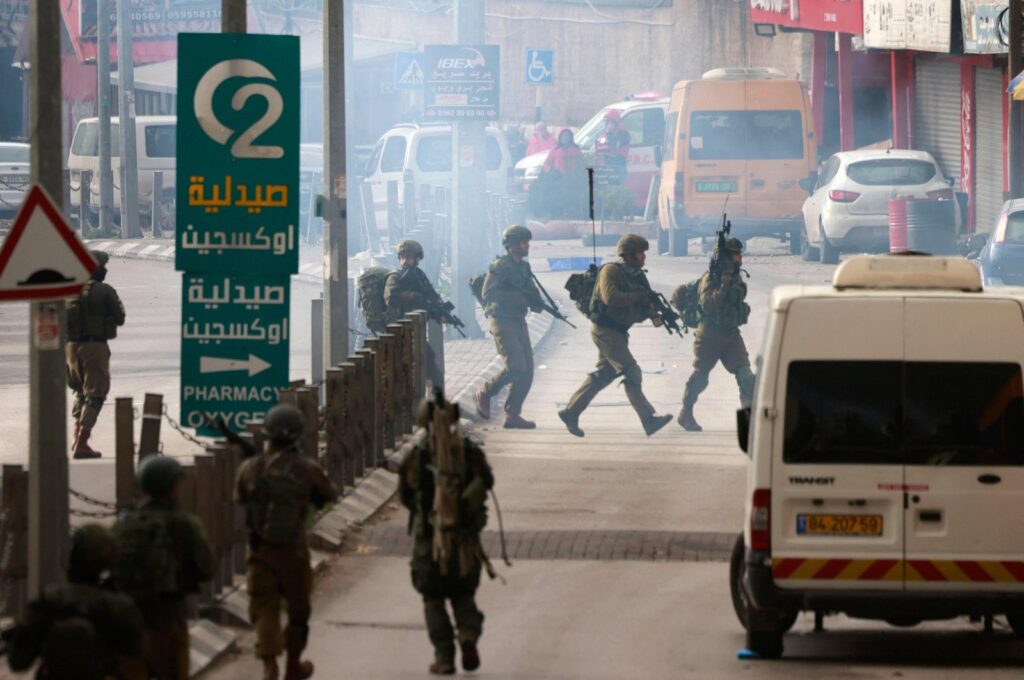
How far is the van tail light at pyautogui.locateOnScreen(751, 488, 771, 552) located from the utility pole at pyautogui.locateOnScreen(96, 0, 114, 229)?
2868 cm

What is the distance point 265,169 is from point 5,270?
2822mm

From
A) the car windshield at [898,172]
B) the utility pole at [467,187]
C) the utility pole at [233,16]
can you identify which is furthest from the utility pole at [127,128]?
the utility pole at [233,16]

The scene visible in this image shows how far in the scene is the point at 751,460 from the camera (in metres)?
9.61

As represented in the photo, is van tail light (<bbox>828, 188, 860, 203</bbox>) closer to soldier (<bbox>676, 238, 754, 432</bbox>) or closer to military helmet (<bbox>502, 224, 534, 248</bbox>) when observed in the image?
soldier (<bbox>676, 238, 754, 432</bbox>)

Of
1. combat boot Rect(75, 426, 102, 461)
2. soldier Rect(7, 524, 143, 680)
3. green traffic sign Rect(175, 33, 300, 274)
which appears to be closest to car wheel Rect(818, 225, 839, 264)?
combat boot Rect(75, 426, 102, 461)

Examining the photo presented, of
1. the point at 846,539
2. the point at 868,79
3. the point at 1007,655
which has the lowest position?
the point at 1007,655

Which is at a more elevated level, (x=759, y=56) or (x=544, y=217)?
(x=759, y=56)

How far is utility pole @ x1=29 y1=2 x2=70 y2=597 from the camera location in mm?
8922

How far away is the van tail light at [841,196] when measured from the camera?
95.8 feet

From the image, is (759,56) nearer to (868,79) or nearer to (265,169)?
(868,79)

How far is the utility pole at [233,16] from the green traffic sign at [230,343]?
1.66 meters

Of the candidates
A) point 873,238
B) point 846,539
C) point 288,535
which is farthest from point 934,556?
point 873,238

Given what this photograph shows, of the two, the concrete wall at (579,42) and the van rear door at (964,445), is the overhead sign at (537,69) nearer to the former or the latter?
the concrete wall at (579,42)

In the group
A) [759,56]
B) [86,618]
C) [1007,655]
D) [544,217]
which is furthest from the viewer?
[759,56]
